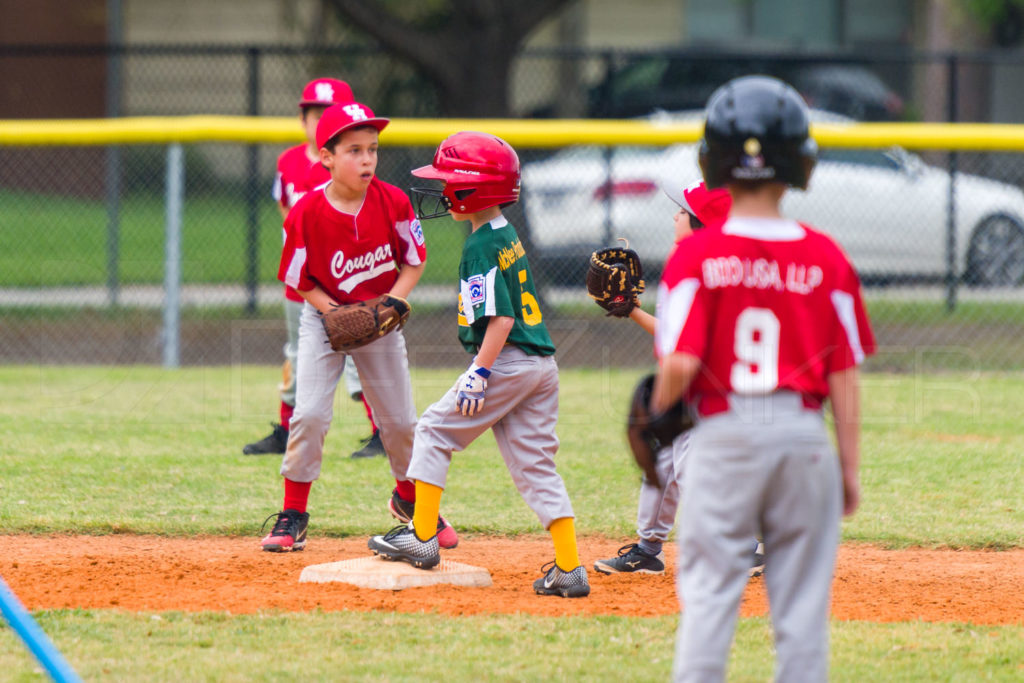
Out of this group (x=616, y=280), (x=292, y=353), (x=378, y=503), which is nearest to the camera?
(x=616, y=280)

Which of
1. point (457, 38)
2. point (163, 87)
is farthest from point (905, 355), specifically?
point (163, 87)

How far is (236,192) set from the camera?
11.9 meters

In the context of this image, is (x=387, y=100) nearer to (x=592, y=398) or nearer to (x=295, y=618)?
(x=592, y=398)

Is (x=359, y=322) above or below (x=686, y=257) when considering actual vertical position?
below

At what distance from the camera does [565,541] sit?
448cm

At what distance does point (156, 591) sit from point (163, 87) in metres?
11.7

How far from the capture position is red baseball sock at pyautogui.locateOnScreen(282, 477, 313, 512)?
17.3 ft

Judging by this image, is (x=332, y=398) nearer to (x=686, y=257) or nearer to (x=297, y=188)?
(x=297, y=188)

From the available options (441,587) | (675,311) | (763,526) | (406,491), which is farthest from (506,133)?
(763,526)

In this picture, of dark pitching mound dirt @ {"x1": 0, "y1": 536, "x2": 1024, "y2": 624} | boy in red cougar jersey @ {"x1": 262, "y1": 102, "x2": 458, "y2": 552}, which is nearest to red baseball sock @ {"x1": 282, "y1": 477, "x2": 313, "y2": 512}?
boy in red cougar jersey @ {"x1": 262, "y1": 102, "x2": 458, "y2": 552}

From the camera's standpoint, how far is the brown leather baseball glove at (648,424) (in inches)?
118

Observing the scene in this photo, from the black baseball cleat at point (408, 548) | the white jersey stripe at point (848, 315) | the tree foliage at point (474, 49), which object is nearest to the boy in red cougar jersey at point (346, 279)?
the black baseball cleat at point (408, 548)

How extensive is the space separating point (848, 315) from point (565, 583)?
1.97 metres

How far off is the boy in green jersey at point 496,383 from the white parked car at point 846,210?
5996 millimetres
